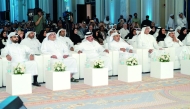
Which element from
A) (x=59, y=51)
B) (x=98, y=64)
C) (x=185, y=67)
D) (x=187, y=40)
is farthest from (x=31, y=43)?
(x=187, y=40)

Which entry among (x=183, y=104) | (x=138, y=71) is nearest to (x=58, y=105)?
(x=183, y=104)

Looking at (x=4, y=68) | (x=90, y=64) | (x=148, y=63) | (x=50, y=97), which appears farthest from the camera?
(x=148, y=63)

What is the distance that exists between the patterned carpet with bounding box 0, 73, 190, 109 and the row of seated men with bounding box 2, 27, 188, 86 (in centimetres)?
57

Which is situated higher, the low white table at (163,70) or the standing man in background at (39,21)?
the standing man in background at (39,21)

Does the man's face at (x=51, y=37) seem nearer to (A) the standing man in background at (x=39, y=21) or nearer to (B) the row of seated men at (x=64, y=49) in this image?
(B) the row of seated men at (x=64, y=49)

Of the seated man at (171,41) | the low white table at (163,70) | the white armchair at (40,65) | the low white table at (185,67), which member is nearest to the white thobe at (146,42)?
the seated man at (171,41)

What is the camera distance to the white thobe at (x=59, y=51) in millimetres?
8134

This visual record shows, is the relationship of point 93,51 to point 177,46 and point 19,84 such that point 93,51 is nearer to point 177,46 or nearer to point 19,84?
point 19,84

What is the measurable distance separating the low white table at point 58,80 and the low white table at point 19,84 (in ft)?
1.76

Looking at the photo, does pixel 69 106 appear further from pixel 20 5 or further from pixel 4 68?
pixel 20 5

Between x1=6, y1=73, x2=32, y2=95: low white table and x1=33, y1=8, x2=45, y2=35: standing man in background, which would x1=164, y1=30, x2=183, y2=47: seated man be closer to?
x1=33, y1=8, x2=45, y2=35: standing man in background

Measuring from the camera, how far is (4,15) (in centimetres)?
3506

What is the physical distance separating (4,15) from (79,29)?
21.7 m

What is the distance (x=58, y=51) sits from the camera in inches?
332
